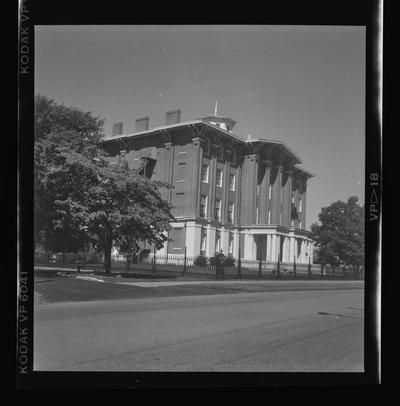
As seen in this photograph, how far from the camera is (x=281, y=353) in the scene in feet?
20.4

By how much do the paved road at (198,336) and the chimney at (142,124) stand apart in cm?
318

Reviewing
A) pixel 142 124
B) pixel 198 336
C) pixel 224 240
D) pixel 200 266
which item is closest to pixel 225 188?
pixel 224 240

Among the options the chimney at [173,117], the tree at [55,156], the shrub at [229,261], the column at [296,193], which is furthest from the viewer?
the shrub at [229,261]

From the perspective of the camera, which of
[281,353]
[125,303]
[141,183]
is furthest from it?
[125,303]

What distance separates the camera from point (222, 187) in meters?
8.36

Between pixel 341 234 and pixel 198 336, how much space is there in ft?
10.0

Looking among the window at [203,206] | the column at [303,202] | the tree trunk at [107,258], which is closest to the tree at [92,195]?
the tree trunk at [107,258]

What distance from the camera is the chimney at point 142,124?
24.4 feet

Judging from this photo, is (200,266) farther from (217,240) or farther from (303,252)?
(303,252)

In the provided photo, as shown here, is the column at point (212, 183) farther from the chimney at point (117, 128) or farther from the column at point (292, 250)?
the chimney at point (117, 128)

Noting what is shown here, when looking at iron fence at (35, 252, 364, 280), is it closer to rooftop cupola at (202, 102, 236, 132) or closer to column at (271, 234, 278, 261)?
column at (271, 234, 278, 261)
